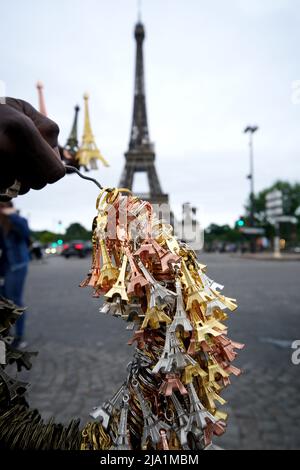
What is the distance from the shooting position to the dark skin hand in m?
0.77

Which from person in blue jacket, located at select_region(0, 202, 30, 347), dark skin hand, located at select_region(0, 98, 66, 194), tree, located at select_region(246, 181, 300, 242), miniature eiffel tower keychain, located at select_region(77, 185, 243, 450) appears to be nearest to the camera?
dark skin hand, located at select_region(0, 98, 66, 194)

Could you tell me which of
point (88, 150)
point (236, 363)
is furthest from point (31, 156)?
point (236, 363)

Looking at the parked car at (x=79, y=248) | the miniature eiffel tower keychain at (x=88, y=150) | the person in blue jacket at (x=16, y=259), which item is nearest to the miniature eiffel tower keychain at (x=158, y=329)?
the miniature eiffel tower keychain at (x=88, y=150)

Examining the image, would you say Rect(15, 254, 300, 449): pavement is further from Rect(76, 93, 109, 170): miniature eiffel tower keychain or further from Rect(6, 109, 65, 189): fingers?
Rect(6, 109, 65, 189): fingers

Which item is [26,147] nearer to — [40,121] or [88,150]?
[40,121]

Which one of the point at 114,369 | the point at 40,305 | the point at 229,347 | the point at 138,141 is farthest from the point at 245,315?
the point at 138,141

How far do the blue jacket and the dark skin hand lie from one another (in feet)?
13.8

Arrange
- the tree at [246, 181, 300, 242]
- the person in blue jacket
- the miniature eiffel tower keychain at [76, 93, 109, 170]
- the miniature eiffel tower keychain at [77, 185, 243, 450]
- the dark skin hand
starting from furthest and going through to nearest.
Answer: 1. the tree at [246, 181, 300, 242]
2. the person in blue jacket
3. the miniature eiffel tower keychain at [76, 93, 109, 170]
4. the miniature eiffel tower keychain at [77, 185, 243, 450]
5. the dark skin hand

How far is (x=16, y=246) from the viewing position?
5.12m

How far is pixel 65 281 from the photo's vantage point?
1284cm

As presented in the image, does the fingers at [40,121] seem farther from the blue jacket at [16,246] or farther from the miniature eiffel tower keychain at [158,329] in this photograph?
the blue jacket at [16,246]

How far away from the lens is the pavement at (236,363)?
3.11m

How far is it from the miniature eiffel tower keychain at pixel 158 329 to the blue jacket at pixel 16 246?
4230 mm

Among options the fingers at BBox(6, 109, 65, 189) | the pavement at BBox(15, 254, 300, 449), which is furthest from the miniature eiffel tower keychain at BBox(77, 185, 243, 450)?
the pavement at BBox(15, 254, 300, 449)
